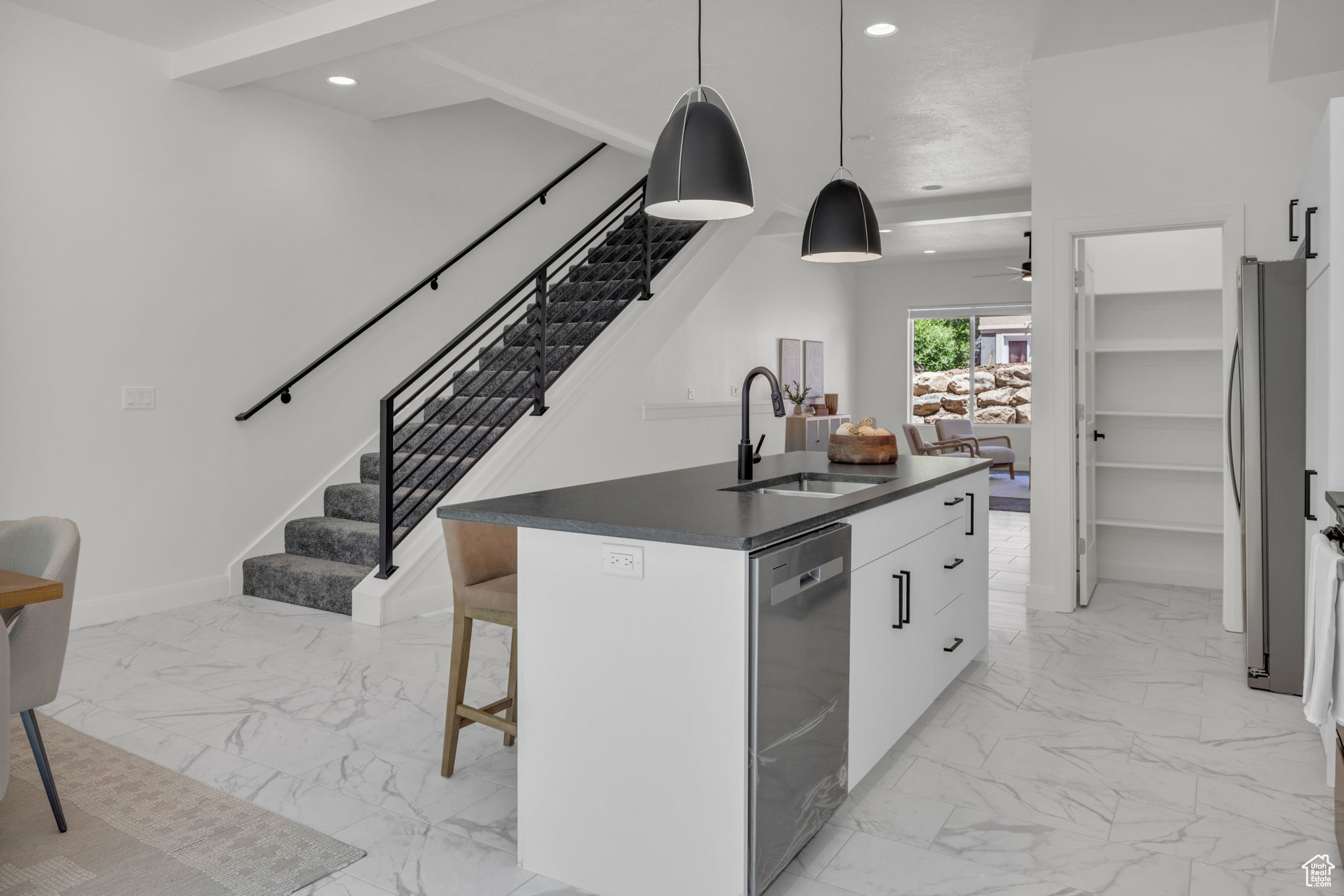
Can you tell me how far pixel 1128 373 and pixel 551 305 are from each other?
13.6 feet

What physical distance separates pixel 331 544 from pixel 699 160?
354 cm

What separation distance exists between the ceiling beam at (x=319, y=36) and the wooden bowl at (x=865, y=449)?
7.06 ft

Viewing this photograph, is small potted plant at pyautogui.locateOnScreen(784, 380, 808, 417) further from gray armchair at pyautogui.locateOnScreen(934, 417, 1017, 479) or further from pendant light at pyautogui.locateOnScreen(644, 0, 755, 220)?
pendant light at pyautogui.locateOnScreen(644, 0, 755, 220)

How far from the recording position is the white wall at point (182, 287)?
4.14 meters

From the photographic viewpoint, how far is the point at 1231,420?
162 inches

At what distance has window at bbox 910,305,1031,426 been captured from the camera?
484 inches

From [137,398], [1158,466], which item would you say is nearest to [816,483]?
[1158,466]

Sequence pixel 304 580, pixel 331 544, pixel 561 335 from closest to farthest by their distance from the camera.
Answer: pixel 304 580 → pixel 331 544 → pixel 561 335

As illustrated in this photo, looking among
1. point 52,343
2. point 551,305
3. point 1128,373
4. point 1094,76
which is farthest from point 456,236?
point 1128,373

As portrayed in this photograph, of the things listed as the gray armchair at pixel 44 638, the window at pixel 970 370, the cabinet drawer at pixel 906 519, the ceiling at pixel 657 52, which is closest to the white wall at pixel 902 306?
the window at pixel 970 370

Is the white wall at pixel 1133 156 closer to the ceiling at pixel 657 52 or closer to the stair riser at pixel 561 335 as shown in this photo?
the ceiling at pixel 657 52

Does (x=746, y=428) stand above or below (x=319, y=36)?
below

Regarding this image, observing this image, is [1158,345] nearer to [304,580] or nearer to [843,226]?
[843,226]

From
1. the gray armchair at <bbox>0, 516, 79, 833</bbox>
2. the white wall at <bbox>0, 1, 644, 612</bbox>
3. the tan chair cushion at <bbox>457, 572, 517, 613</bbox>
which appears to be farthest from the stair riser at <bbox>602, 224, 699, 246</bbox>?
the gray armchair at <bbox>0, 516, 79, 833</bbox>
